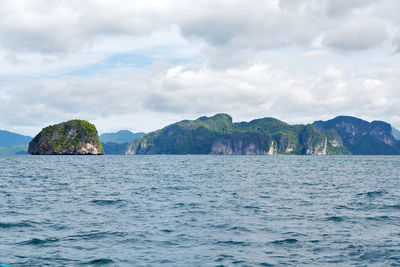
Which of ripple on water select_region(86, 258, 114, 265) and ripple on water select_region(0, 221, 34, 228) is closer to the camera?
ripple on water select_region(86, 258, 114, 265)

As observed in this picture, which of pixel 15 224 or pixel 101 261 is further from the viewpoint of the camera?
pixel 15 224

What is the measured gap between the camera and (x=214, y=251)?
16.0m

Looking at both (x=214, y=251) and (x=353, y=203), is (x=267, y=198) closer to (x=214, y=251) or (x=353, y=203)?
(x=353, y=203)

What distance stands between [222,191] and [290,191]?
782cm

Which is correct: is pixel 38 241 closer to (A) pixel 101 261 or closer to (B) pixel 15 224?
(B) pixel 15 224

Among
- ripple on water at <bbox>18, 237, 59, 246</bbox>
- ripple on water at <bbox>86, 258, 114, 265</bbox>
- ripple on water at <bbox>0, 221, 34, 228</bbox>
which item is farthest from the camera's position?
ripple on water at <bbox>0, 221, 34, 228</bbox>

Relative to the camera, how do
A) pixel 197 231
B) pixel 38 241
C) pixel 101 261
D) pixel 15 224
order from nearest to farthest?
1. pixel 101 261
2. pixel 38 241
3. pixel 197 231
4. pixel 15 224

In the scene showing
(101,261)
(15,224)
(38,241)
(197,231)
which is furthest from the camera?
(15,224)

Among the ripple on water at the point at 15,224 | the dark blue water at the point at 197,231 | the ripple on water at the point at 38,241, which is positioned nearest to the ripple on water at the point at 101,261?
the dark blue water at the point at 197,231

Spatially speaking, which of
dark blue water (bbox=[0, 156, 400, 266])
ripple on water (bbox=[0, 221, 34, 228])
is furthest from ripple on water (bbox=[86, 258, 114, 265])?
ripple on water (bbox=[0, 221, 34, 228])

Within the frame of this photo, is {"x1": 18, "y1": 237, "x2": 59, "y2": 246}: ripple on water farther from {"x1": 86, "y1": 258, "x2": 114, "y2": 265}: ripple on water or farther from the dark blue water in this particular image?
{"x1": 86, "y1": 258, "x2": 114, "y2": 265}: ripple on water

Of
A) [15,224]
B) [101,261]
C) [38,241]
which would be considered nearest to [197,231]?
[101,261]

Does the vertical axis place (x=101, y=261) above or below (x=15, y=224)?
below

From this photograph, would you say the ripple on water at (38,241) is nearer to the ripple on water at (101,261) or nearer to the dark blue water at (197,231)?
the dark blue water at (197,231)
